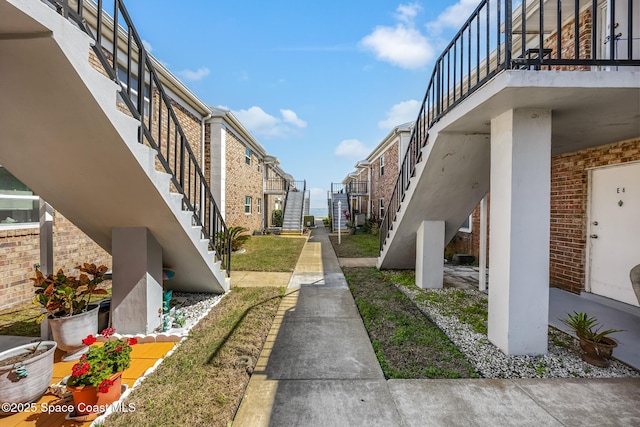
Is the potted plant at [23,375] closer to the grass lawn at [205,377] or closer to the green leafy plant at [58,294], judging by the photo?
the green leafy plant at [58,294]

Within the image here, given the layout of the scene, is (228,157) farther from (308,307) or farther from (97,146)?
(97,146)

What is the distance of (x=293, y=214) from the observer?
1967 centimetres

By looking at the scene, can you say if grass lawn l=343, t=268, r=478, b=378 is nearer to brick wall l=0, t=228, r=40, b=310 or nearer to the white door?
the white door

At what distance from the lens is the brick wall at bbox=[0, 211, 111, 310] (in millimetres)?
4504

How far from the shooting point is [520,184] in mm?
3074

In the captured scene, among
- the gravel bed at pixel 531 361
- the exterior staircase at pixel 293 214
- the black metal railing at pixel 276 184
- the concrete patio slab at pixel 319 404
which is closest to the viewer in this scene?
the concrete patio slab at pixel 319 404

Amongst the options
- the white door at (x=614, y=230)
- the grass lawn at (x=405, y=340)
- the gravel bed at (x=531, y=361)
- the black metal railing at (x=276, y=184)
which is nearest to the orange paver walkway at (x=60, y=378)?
the grass lawn at (x=405, y=340)

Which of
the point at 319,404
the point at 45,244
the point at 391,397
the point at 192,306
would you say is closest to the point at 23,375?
the point at 45,244

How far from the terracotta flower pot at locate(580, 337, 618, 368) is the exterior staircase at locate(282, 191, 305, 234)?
1528 centimetres

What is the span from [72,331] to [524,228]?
518cm

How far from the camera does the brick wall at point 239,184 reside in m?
12.1

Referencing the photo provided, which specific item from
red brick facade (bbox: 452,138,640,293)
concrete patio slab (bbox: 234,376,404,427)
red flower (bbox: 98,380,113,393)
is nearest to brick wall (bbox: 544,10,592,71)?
red brick facade (bbox: 452,138,640,293)

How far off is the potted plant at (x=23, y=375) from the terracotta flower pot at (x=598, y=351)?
5382 mm

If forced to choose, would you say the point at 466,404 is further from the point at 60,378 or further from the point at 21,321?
the point at 21,321
